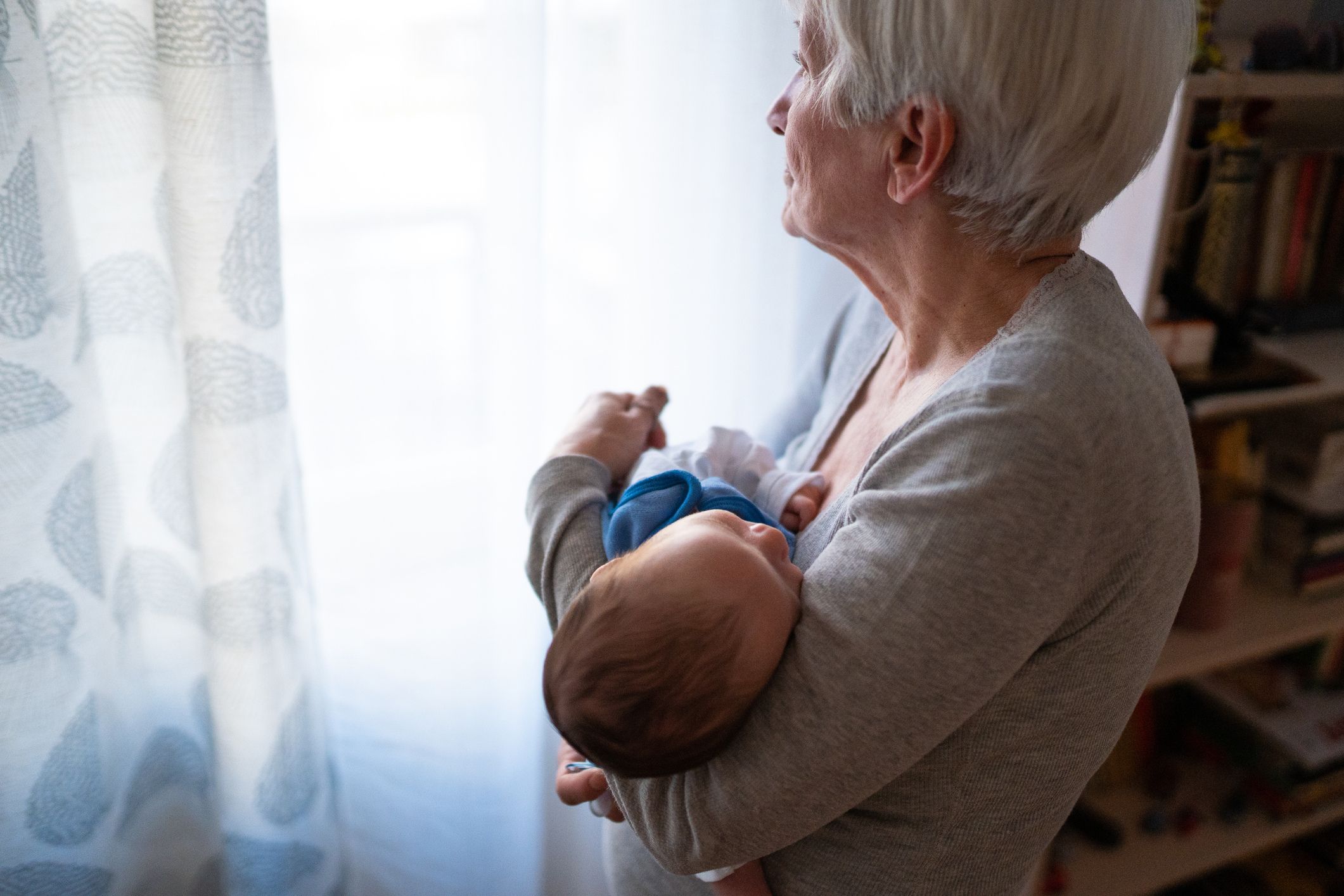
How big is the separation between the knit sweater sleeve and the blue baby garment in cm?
18

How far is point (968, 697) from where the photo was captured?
31.3 inches

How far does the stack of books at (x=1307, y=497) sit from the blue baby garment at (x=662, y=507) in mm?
1408

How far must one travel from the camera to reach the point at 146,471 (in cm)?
120

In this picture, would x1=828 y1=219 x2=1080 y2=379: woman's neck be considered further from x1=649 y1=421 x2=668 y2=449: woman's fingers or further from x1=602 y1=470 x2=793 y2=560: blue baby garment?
x1=649 y1=421 x2=668 y2=449: woman's fingers

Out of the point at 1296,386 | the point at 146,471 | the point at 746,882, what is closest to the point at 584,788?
the point at 746,882

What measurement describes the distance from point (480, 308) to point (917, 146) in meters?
0.69

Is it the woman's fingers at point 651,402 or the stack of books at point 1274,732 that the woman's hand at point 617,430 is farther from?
the stack of books at point 1274,732

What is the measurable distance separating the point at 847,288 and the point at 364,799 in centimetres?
118

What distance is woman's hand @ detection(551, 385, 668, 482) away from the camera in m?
1.14

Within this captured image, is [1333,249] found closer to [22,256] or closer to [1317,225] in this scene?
[1317,225]

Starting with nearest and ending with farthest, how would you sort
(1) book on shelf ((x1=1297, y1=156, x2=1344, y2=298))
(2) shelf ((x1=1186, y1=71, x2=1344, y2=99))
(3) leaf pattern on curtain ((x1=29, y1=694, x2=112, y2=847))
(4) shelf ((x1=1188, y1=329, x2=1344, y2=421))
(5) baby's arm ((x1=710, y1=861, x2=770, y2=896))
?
(5) baby's arm ((x1=710, y1=861, x2=770, y2=896)) → (3) leaf pattern on curtain ((x1=29, y1=694, x2=112, y2=847)) → (2) shelf ((x1=1186, y1=71, x2=1344, y2=99)) → (4) shelf ((x1=1188, y1=329, x2=1344, y2=421)) → (1) book on shelf ((x1=1297, y1=156, x2=1344, y2=298))

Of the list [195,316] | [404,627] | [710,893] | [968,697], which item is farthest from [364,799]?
[968,697]

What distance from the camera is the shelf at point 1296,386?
158 centimetres

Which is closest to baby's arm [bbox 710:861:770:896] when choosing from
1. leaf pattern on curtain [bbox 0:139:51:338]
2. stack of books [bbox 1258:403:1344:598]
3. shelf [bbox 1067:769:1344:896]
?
leaf pattern on curtain [bbox 0:139:51:338]
